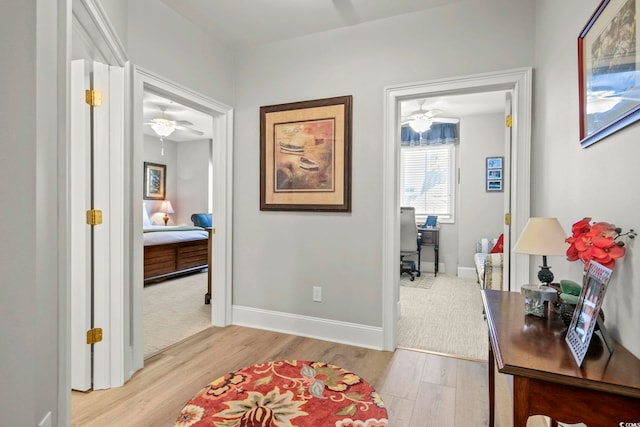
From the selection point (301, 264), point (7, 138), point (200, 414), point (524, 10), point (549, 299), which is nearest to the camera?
point (7, 138)

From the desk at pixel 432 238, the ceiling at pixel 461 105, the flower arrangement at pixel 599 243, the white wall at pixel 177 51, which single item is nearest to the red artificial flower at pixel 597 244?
the flower arrangement at pixel 599 243

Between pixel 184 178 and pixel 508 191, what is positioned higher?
pixel 184 178

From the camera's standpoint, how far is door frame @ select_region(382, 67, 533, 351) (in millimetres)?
2289

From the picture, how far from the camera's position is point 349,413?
1.84 meters

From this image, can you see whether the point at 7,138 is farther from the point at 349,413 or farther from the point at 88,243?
the point at 349,413

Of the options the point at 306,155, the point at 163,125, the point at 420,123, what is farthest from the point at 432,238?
the point at 163,125

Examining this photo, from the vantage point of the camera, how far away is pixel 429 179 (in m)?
6.02

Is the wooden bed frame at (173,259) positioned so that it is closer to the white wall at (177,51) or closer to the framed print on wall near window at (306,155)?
the framed print on wall near window at (306,155)

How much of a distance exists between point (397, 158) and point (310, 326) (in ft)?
5.33

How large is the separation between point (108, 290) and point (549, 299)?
2360 millimetres

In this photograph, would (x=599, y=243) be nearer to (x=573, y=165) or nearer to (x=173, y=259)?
(x=573, y=165)

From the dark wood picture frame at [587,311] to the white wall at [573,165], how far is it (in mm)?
115

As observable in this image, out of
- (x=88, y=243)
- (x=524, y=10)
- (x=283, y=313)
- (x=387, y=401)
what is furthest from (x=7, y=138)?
(x=524, y=10)

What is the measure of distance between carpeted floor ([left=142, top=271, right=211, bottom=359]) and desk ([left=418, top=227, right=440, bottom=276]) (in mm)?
3603
